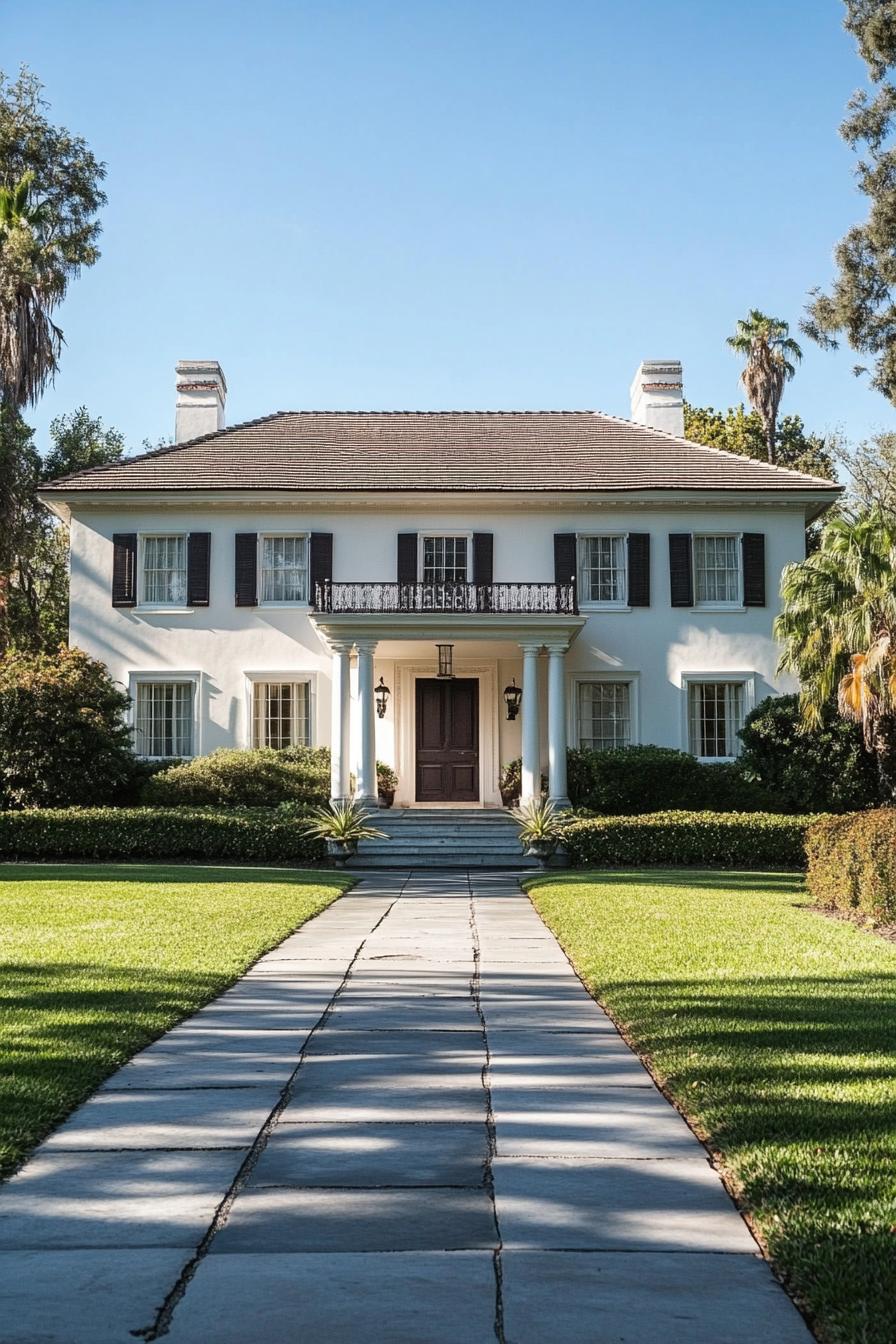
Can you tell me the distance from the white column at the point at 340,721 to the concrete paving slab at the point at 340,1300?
67.5ft

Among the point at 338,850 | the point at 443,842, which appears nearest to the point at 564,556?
the point at 443,842

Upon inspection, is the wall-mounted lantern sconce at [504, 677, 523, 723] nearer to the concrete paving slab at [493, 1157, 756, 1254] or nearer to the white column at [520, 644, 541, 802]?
the white column at [520, 644, 541, 802]

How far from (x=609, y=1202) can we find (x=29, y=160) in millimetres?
34877

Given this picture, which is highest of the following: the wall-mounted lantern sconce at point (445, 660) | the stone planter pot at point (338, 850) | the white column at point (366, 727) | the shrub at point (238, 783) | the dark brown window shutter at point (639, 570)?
the dark brown window shutter at point (639, 570)

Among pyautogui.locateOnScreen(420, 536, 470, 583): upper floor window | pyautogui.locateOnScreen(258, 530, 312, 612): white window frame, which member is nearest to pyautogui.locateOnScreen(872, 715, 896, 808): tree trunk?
pyautogui.locateOnScreen(420, 536, 470, 583): upper floor window

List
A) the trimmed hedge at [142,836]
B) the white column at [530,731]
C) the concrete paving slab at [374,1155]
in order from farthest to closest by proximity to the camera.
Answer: the white column at [530,731]
the trimmed hedge at [142,836]
the concrete paving slab at [374,1155]

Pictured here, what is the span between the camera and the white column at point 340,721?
23.9 metres

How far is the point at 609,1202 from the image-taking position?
3824 mm

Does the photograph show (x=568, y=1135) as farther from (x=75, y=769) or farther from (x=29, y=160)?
(x=29, y=160)

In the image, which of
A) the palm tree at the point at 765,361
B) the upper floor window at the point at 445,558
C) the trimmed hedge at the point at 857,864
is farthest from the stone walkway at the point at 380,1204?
the palm tree at the point at 765,361

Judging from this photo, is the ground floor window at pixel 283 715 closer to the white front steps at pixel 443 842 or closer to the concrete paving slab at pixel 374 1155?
the white front steps at pixel 443 842

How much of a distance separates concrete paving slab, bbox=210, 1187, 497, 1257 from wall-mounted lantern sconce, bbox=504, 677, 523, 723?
21.8 meters

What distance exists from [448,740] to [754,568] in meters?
7.35

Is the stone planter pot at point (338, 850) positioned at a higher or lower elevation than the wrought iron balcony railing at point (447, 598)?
lower
